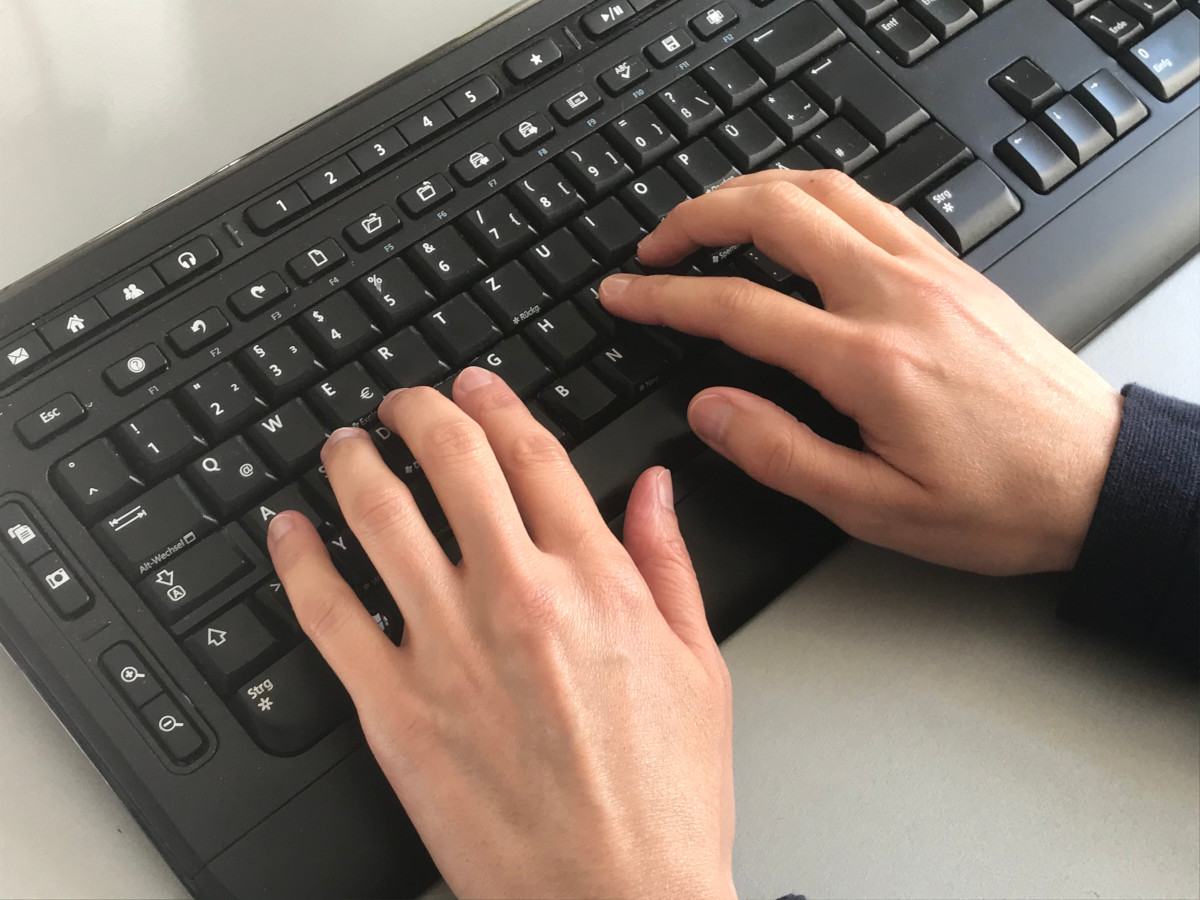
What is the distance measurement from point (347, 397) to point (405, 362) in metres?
0.03

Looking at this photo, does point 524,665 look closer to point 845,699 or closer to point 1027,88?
point 845,699

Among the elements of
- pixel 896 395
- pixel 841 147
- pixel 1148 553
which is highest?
pixel 841 147

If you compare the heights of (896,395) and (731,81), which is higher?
(731,81)

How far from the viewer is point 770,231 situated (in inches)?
16.9

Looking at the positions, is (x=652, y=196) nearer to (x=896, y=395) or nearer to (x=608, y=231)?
(x=608, y=231)

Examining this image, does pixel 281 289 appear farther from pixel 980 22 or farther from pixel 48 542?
pixel 980 22

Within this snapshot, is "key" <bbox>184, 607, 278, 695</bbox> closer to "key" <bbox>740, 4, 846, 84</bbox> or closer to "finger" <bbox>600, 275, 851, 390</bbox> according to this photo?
"finger" <bbox>600, 275, 851, 390</bbox>

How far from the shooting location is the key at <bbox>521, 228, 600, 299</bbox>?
1.40ft

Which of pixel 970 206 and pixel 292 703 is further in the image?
pixel 970 206

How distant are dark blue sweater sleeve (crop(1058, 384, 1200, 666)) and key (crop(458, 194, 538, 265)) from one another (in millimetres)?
280

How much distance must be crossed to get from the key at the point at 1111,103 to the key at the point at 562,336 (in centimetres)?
29

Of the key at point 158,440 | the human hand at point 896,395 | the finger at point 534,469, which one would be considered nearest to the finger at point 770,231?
the human hand at point 896,395

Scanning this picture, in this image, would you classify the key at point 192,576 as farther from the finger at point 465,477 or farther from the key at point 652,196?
the key at point 652,196

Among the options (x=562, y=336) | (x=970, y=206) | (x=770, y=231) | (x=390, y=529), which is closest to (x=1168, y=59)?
(x=970, y=206)
